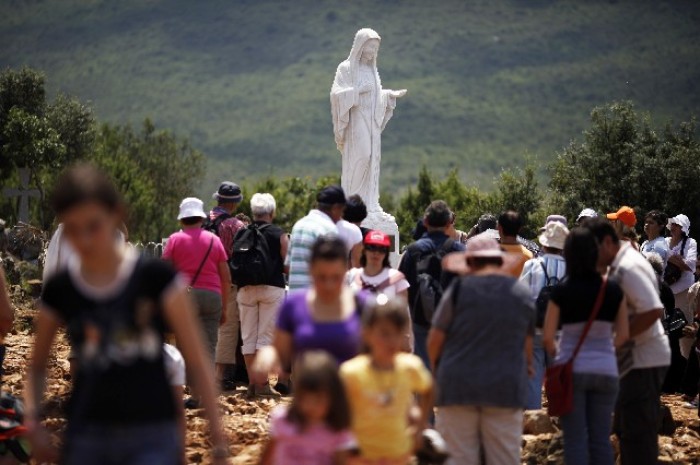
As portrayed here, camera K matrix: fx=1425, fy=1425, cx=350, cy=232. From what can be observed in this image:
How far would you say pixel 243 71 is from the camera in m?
165

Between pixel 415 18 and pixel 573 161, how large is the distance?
146 m

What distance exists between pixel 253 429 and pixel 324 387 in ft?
16.5

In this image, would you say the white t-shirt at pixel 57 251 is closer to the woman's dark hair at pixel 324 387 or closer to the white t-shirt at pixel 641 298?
the white t-shirt at pixel 641 298

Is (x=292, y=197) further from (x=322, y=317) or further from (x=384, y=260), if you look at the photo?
(x=322, y=317)

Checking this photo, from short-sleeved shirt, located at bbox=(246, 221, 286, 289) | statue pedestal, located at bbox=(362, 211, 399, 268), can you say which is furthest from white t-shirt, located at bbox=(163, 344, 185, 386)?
statue pedestal, located at bbox=(362, 211, 399, 268)

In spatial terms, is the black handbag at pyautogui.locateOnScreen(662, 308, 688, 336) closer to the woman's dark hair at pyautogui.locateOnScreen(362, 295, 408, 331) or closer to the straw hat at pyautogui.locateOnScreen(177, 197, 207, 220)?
the straw hat at pyautogui.locateOnScreen(177, 197, 207, 220)

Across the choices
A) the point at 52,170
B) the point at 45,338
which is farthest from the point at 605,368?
the point at 52,170

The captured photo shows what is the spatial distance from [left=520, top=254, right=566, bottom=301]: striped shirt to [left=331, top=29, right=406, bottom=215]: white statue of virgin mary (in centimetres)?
856

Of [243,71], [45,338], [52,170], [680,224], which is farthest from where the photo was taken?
[243,71]

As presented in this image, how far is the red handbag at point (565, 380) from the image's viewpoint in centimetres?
894

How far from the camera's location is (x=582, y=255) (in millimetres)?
9016

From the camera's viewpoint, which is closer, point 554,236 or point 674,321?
point 554,236

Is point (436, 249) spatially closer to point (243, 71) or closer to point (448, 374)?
point (448, 374)

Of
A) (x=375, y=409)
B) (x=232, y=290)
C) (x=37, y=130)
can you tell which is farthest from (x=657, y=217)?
(x=37, y=130)
